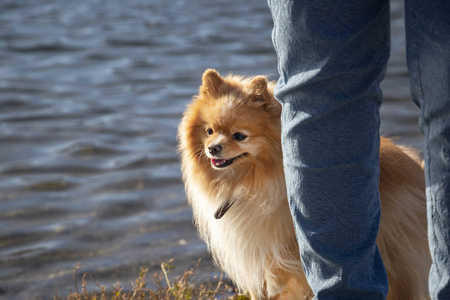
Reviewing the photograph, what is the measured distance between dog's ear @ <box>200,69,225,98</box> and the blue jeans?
1056 millimetres

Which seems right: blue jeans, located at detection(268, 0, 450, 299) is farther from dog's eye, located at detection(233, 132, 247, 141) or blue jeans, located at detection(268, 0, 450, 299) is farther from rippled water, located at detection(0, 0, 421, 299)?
rippled water, located at detection(0, 0, 421, 299)

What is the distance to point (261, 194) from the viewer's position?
7.71 feet

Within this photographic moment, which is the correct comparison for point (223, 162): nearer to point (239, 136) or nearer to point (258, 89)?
point (239, 136)

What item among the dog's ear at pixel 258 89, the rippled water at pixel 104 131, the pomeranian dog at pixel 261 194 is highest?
the dog's ear at pixel 258 89

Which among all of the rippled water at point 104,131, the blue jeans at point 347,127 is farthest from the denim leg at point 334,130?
the rippled water at point 104,131

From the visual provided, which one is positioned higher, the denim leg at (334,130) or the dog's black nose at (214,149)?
the denim leg at (334,130)

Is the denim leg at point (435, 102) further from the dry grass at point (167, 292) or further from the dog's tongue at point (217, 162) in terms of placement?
the dry grass at point (167, 292)

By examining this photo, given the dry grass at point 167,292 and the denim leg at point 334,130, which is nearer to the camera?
the denim leg at point 334,130

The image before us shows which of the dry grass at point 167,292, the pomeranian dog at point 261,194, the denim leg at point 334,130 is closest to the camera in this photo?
the denim leg at point 334,130

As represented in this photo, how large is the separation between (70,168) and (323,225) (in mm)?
3453

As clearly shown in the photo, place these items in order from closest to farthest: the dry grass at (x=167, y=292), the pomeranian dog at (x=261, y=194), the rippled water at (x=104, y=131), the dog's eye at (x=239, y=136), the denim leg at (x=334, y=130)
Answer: the denim leg at (x=334, y=130)
the pomeranian dog at (x=261, y=194)
the dog's eye at (x=239, y=136)
the dry grass at (x=167, y=292)
the rippled water at (x=104, y=131)

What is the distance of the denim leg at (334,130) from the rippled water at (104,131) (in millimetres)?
1696

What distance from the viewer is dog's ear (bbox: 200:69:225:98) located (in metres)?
2.48

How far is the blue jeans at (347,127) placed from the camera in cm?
118
